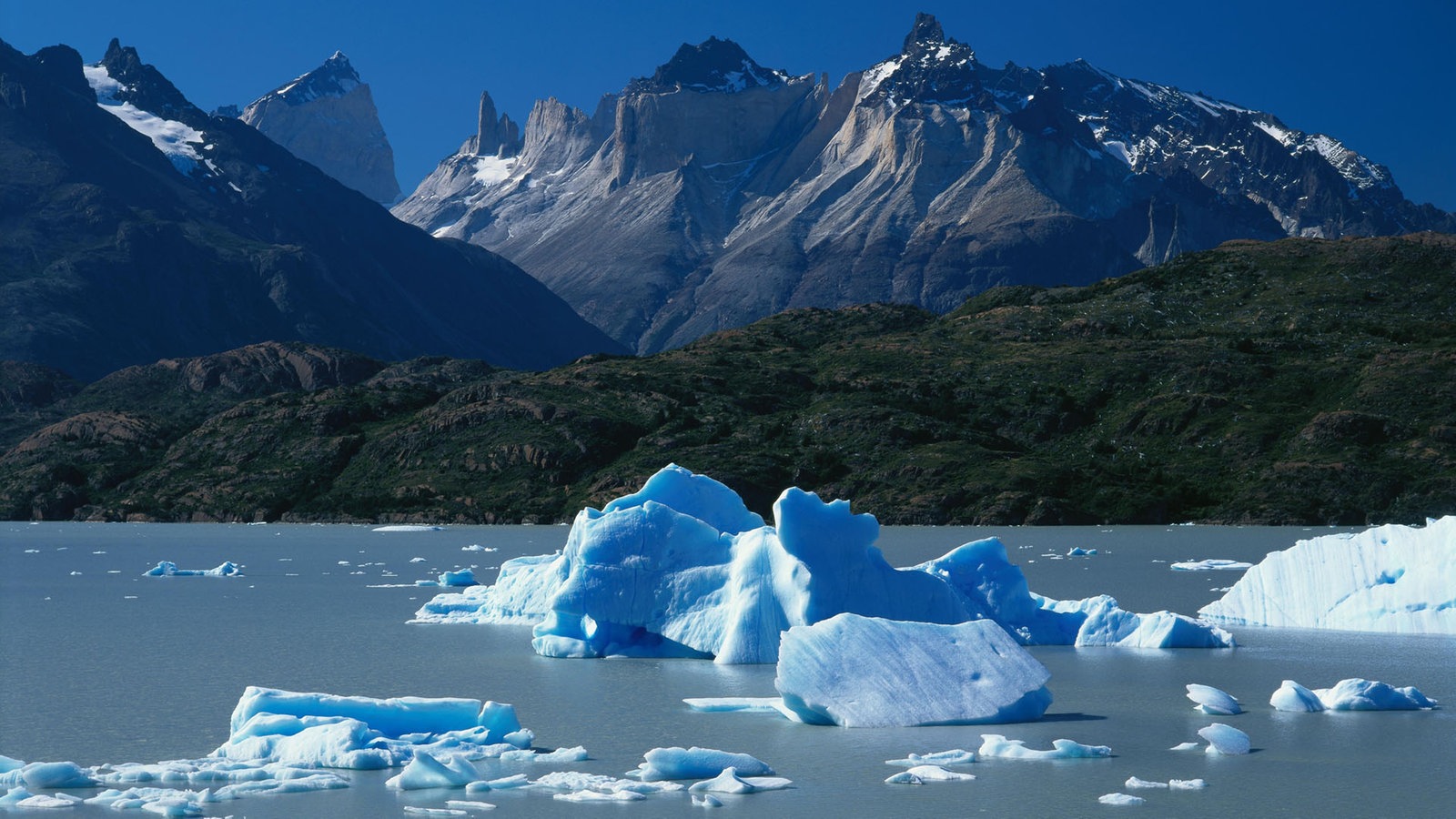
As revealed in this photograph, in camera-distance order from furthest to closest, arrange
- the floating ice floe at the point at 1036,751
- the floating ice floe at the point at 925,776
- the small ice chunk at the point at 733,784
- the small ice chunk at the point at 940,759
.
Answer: the floating ice floe at the point at 1036,751 → the small ice chunk at the point at 940,759 → the floating ice floe at the point at 925,776 → the small ice chunk at the point at 733,784

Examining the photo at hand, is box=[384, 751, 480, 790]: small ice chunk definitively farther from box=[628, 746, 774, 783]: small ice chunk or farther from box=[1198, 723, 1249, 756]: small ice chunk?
box=[1198, 723, 1249, 756]: small ice chunk

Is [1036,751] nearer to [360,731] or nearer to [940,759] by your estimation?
[940,759]

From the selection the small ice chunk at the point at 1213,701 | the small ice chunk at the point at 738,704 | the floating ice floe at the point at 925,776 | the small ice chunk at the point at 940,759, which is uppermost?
the small ice chunk at the point at 1213,701

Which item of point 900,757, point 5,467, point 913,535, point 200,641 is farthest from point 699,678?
point 5,467

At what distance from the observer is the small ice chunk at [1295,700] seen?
78.2ft

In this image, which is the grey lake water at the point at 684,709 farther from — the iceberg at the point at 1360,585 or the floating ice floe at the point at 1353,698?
the iceberg at the point at 1360,585

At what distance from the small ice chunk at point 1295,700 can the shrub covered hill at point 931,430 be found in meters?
108

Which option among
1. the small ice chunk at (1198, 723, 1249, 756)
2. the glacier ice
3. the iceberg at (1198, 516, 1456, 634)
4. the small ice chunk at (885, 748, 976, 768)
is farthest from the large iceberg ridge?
the small ice chunk at (1198, 723, 1249, 756)

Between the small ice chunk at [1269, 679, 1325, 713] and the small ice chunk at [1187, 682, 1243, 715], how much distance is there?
0.66 metres

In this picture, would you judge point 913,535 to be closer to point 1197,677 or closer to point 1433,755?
point 1197,677

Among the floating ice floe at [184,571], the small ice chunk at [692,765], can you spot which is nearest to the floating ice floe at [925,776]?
the small ice chunk at [692,765]

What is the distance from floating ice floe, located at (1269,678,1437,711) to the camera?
2389 cm

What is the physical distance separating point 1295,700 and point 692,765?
11.1 metres

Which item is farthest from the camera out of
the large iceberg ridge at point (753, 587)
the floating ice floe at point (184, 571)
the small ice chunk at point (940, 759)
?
the floating ice floe at point (184, 571)
